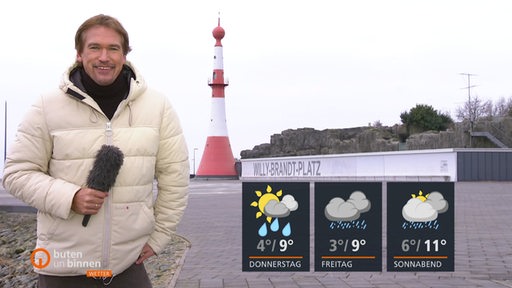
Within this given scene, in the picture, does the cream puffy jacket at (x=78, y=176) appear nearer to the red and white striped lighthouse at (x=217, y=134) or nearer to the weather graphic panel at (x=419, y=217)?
the weather graphic panel at (x=419, y=217)

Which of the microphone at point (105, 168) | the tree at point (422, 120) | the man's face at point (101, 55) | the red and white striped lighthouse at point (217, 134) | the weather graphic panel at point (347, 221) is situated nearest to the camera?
the microphone at point (105, 168)

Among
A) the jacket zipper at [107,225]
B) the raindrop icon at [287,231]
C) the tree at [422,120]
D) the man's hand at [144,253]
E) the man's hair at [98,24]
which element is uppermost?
the tree at [422,120]

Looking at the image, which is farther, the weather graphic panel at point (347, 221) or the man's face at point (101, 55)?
the weather graphic panel at point (347, 221)

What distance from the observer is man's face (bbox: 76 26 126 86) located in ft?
8.09

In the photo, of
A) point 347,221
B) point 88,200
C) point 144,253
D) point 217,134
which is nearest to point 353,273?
point 347,221

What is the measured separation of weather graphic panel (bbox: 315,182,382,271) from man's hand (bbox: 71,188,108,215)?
342 centimetres

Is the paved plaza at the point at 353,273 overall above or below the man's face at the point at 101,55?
below

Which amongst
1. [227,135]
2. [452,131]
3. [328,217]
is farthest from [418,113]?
[328,217]

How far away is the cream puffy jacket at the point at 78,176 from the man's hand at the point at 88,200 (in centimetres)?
3

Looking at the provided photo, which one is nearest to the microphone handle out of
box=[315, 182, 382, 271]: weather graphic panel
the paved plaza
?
box=[315, 182, 382, 271]: weather graphic panel

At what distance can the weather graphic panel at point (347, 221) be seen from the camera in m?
5.62

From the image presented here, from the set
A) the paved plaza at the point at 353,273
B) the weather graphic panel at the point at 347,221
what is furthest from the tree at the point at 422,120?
the weather graphic panel at the point at 347,221

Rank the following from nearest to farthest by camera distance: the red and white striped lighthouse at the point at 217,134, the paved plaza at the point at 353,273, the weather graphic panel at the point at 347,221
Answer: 1. the weather graphic panel at the point at 347,221
2. the paved plaza at the point at 353,273
3. the red and white striped lighthouse at the point at 217,134

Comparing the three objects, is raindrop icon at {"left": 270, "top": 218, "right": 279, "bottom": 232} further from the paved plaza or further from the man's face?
the man's face
